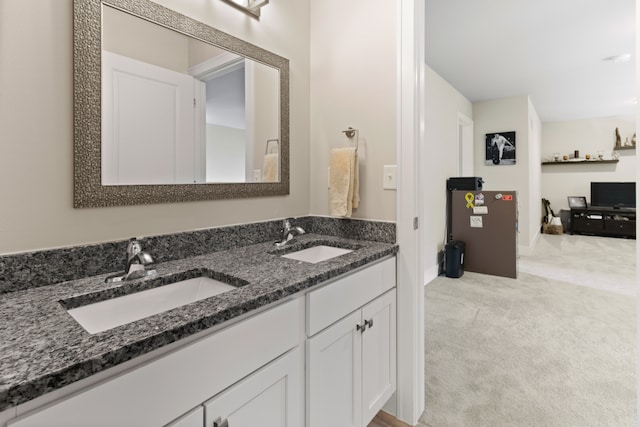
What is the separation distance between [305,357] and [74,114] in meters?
1.10

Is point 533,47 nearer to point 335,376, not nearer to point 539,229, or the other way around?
point 335,376

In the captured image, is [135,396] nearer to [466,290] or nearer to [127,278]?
[127,278]

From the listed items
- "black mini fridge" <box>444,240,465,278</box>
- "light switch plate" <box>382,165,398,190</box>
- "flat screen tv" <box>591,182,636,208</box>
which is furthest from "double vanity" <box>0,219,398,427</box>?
"flat screen tv" <box>591,182,636,208</box>

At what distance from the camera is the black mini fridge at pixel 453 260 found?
13.1 feet

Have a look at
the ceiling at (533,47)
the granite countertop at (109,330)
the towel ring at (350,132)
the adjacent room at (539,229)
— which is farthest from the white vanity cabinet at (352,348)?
the ceiling at (533,47)

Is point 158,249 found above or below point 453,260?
above

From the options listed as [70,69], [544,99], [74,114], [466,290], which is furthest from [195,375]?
[544,99]

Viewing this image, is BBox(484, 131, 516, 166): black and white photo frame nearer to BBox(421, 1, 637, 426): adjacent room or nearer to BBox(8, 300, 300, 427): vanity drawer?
BBox(421, 1, 637, 426): adjacent room

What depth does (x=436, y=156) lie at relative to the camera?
Result: 404 centimetres

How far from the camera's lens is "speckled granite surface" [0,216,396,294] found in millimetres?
966

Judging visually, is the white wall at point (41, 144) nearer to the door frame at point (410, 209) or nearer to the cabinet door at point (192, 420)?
the cabinet door at point (192, 420)

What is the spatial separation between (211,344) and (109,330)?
0.22 metres

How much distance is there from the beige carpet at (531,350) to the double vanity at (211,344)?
0.62 m

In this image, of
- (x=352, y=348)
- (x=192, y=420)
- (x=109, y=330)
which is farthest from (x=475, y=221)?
(x=109, y=330)
